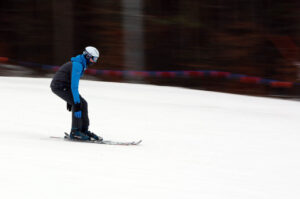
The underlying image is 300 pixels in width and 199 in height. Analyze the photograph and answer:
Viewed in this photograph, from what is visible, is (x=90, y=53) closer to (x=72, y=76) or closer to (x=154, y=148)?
(x=72, y=76)

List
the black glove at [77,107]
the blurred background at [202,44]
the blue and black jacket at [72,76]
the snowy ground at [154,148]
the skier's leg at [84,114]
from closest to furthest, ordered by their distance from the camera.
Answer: the snowy ground at [154,148], the blue and black jacket at [72,76], the black glove at [77,107], the skier's leg at [84,114], the blurred background at [202,44]

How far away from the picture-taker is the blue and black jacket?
695 cm

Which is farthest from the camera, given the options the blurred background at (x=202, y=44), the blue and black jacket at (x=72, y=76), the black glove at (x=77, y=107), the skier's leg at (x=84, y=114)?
the blurred background at (x=202, y=44)

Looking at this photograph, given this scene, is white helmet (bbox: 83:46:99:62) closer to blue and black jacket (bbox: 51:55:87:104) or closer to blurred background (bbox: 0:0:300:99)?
blue and black jacket (bbox: 51:55:87:104)

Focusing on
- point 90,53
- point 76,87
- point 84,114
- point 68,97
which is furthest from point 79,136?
point 90,53

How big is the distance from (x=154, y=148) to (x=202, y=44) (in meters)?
12.5

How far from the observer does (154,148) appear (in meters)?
7.32

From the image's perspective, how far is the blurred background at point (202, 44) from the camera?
1812cm

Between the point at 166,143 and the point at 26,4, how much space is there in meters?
15.7

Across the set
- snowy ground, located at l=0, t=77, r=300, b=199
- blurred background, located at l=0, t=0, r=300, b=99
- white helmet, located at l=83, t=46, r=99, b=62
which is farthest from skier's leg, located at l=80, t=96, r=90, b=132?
blurred background, located at l=0, t=0, r=300, b=99

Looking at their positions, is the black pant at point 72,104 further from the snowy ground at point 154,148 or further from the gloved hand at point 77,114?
the snowy ground at point 154,148

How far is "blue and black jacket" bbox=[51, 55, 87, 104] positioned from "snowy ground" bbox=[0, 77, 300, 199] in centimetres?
83

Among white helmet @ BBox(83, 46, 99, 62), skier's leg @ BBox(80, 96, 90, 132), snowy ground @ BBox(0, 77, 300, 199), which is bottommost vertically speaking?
snowy ground @ BBox(0, 77, 300, 199)

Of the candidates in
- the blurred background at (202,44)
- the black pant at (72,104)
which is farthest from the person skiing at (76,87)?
the blurred background at (202,44)
